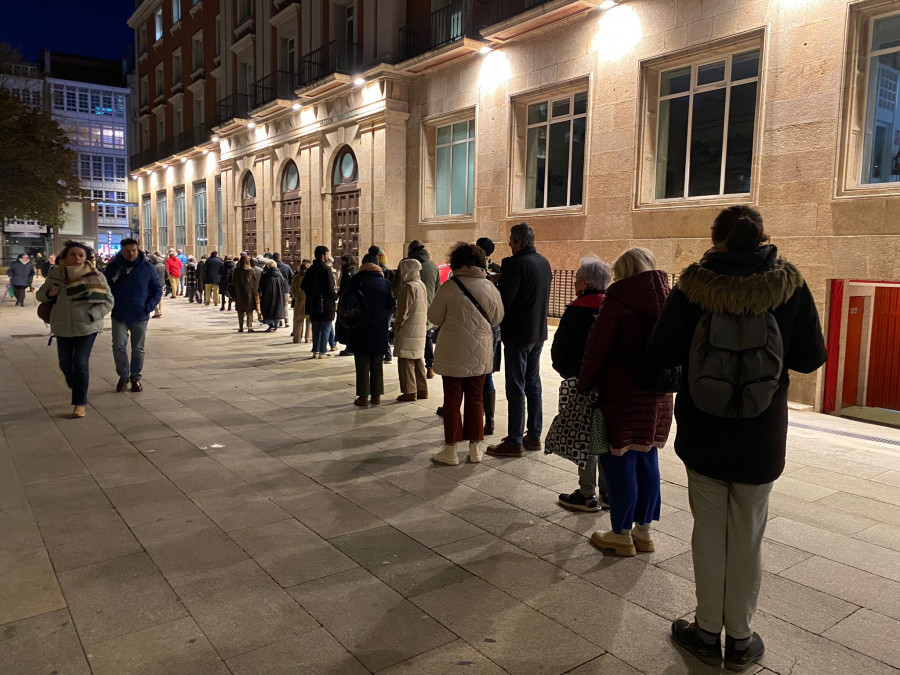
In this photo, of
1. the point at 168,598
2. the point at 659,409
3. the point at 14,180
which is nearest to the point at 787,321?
the point at 659,409

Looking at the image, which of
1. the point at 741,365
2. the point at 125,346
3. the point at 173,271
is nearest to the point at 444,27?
the point at 125,346

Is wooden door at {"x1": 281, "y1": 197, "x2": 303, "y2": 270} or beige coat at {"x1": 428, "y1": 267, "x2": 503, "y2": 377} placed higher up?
wooden door at {"x1": 281, "y1": 197, "x2": 303, "y2": 270}

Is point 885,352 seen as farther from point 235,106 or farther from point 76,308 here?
point 235,106

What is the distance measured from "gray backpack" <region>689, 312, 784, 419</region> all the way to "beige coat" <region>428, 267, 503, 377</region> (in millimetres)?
2926

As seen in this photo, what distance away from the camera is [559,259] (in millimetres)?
13852

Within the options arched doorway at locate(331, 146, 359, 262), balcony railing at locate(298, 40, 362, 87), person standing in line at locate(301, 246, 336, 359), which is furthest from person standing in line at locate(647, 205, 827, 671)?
balcony railing at locate(298, 40, 362, 87)

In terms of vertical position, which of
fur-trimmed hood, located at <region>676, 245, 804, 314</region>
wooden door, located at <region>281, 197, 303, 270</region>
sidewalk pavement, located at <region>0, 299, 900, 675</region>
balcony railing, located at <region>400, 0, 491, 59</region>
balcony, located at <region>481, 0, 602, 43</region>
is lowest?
sidewalk pavement, located at <region>0, 299, 900, 675</region>

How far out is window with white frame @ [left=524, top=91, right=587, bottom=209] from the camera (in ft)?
45.3

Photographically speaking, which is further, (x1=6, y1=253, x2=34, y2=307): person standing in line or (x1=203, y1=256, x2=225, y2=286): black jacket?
(x1=203, y1=256, x2=225, y2=286): black jacket

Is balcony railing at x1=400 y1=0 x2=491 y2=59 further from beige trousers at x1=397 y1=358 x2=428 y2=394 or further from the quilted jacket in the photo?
the quilted jacket

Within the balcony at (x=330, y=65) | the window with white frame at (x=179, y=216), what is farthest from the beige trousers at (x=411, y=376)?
the window with white frame at (x=179, y=216)

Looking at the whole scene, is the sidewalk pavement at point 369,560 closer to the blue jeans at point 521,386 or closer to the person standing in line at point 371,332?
the blue jeans at point 521,386

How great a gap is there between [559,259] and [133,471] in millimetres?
9957

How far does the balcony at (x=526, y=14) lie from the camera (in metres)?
12.8
